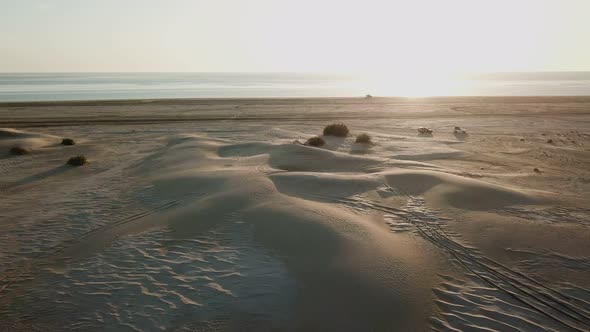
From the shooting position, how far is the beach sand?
5.72m

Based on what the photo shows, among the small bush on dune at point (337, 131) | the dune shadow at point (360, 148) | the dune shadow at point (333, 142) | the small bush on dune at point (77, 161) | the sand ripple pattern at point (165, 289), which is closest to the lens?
the sand ripple pattern at point (165, 289)

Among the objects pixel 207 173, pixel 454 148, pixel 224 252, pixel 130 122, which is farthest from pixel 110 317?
pixel 130 122

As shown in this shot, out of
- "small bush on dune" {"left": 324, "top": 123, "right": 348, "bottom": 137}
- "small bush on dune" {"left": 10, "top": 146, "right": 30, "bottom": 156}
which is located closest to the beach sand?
"small bush on dune" {"left": 10, "top": 146, "right": 30, "bottom": 156}

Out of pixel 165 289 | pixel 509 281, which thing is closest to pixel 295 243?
pixel 165 289

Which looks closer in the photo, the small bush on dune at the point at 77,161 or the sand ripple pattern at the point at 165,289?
the sand ripple pattern at the point at 165,289

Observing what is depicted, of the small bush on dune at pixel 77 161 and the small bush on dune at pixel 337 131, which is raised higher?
the small bush on dune at pixel 337 131

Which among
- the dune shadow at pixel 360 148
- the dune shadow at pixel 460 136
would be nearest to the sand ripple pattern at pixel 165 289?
the dune shadow at pixel 360 148

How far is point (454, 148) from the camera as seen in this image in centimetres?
1872

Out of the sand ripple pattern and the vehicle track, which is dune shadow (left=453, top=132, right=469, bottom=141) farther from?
the sand ripple pattern

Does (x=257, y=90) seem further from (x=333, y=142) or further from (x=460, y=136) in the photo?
(x=333, y=142)

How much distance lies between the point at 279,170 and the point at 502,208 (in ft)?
21.9

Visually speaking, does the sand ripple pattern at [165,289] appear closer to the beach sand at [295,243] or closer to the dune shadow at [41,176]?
the beach sand at [295,243]

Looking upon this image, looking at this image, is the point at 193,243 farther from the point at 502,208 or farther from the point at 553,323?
the point at 502,208

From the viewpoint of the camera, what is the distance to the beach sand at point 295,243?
5.72 meters
